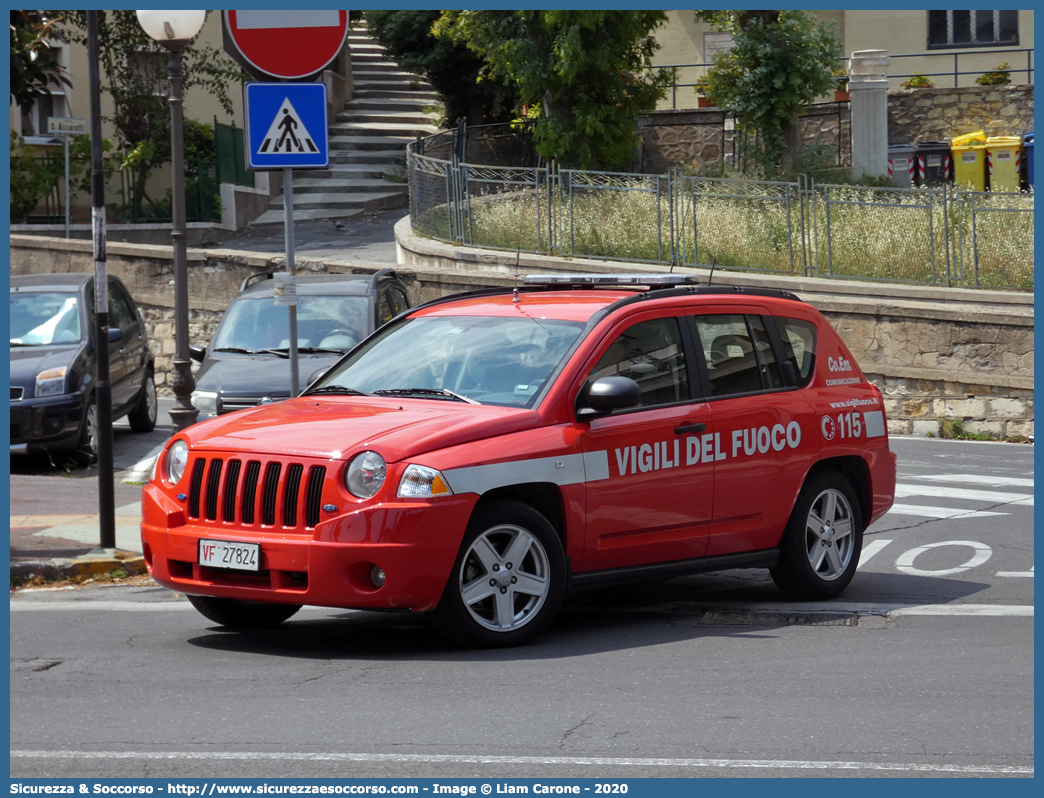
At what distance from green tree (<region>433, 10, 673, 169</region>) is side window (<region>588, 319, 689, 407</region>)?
18.2 m

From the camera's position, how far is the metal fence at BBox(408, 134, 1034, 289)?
19000mm

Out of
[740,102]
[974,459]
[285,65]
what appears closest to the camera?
[285,65]

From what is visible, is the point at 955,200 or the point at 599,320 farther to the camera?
the point at 955,200

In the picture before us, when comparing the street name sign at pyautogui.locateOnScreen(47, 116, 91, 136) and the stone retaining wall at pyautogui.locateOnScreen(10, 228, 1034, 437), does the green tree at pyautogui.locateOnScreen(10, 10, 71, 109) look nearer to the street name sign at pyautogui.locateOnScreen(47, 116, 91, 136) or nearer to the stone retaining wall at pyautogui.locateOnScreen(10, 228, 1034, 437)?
the stone retaining wall at pyautogui.locateOnScreen(10, 228, 1034, 437)

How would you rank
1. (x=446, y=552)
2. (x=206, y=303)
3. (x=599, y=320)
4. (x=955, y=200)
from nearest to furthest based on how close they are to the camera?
(x=446, y=552)
(x=599, y=320)
(x=955, y=200)
(x=206, y=303)

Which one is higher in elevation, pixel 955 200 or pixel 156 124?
pixel 156 124

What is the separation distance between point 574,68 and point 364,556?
20.0m

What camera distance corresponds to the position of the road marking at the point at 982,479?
44.4 feet

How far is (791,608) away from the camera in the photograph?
858 cm

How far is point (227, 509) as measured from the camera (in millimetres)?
7066

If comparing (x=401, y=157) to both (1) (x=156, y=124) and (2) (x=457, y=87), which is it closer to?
(2) (x=457, y=87)

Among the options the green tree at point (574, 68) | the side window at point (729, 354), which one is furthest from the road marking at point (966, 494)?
the green tree at point (574, 68)

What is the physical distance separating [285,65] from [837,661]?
17.9 ft

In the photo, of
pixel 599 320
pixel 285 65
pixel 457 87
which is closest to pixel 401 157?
pixel 457 87
